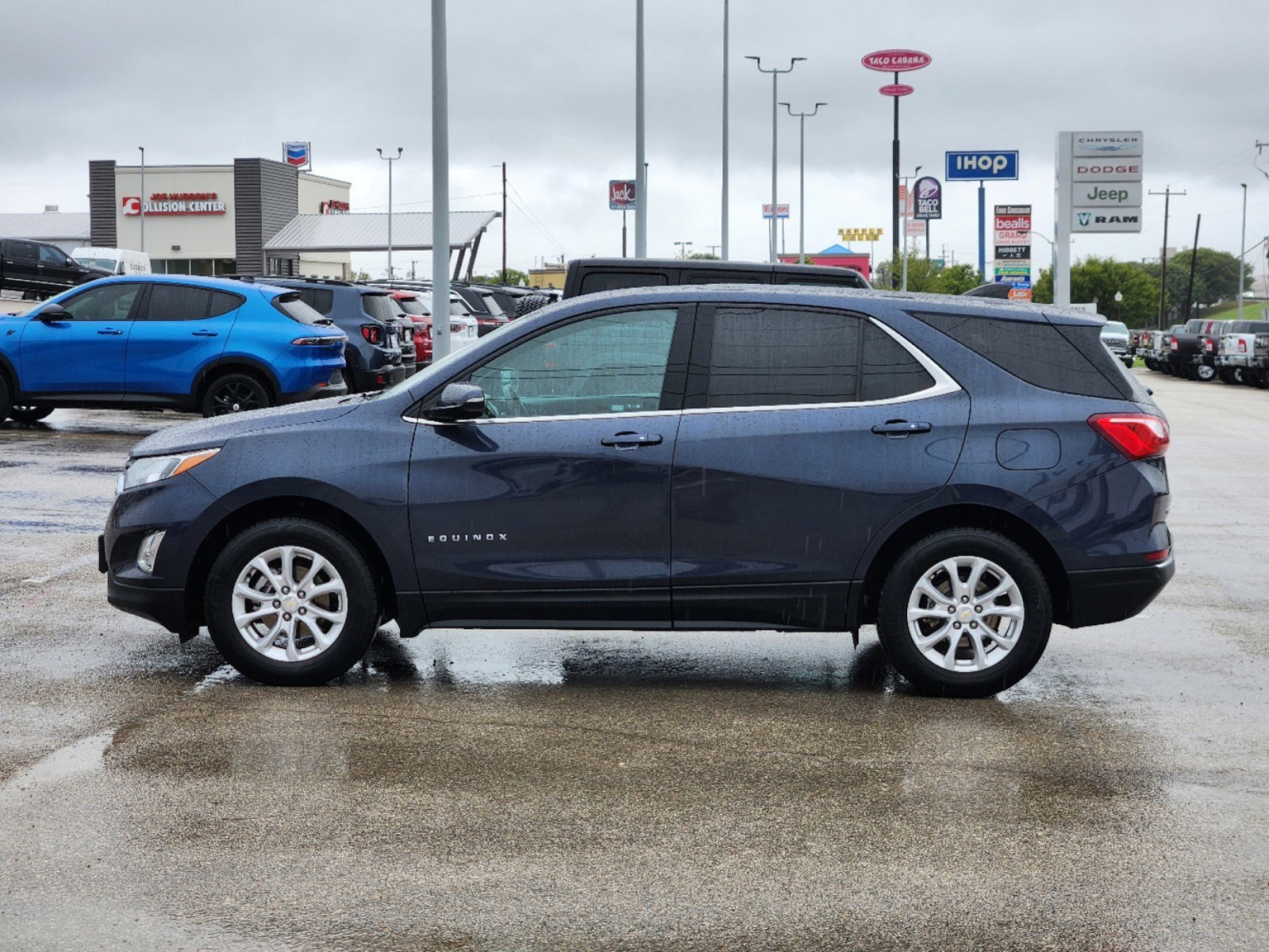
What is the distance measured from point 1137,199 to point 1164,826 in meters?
39.9

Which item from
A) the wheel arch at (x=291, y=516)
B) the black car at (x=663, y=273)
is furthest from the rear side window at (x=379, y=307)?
the wheel arch at (x=291, y=516)

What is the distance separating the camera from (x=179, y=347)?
17.6m

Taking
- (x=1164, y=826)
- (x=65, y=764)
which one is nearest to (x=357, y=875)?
(x=65, y=764)

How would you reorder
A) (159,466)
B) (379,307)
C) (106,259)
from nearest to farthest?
1. (159,466)
2. (379,307)
3. (106,259)

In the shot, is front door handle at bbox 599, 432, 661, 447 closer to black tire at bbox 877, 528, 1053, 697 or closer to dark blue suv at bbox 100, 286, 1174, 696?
dark blue suv at bbox 100, 286, 1174, 696

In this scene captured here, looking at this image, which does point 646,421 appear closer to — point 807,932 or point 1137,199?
point 807,932

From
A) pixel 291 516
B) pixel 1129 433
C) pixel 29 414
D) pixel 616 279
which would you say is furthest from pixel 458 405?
pixel 29 414

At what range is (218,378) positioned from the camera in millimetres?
17688

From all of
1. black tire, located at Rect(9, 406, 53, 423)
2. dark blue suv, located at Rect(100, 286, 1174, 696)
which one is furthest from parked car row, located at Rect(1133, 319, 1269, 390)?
dark blue suv, located at Rect(100, 286, 1174, 696)

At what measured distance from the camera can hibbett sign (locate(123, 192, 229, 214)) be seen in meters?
78.2

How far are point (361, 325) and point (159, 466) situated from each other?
48.6ft

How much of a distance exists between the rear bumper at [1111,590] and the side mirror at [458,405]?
260 centimetres

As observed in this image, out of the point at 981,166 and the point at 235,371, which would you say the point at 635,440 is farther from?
the point at 981,166

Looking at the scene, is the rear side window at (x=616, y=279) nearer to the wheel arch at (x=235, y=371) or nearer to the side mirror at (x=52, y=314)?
the wheel arch at (x=235, y=371)
